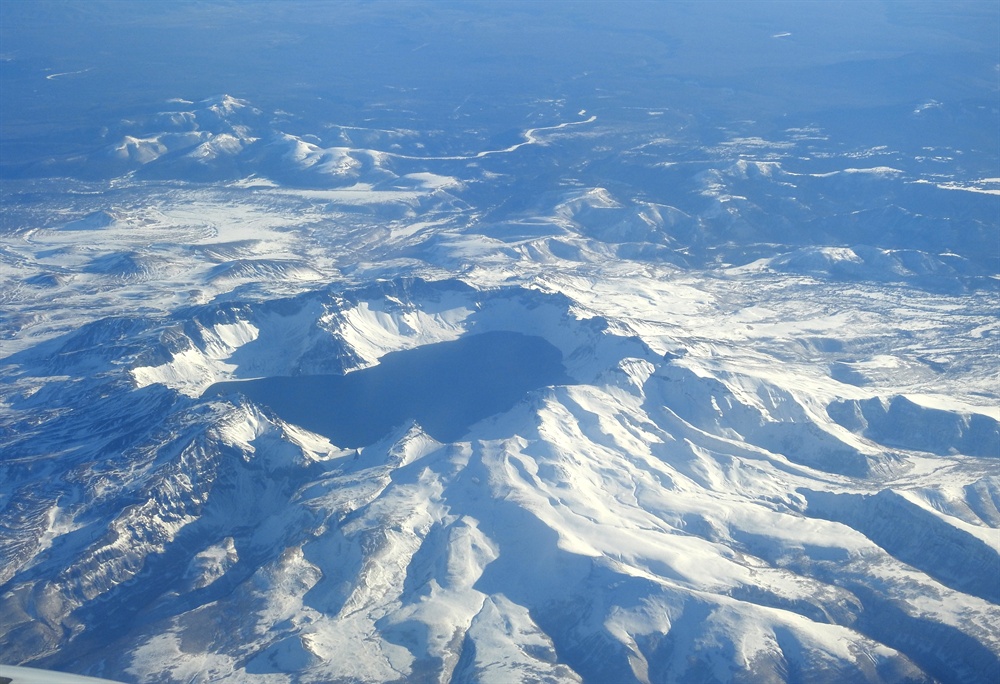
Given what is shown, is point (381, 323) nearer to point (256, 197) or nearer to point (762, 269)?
point (762, 269)

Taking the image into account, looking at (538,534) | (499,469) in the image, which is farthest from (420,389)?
(538,534)

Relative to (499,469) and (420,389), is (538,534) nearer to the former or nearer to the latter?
(499,469)

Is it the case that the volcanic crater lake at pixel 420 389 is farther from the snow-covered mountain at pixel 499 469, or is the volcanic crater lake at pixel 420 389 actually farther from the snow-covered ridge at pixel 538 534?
the snow-covered ridge at pixel 538 534

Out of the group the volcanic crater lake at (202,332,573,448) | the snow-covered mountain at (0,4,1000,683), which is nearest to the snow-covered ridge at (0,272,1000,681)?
the snow-covered mountain at (0,4,1000,683)

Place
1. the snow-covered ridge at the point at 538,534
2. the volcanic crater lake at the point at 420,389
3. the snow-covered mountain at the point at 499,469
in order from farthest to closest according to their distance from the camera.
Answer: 1. the volcanic crater lake at the point at 420,389
2. the snow-covered mountain at the point at 499,469
3. the snow-covered ridge at the point at 538,534

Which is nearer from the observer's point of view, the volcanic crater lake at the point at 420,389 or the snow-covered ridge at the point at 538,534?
the snow-covered ridge at the point at 538,534

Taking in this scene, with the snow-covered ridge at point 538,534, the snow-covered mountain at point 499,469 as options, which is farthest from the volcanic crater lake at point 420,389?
the snow-covered ridge at point 538,534
